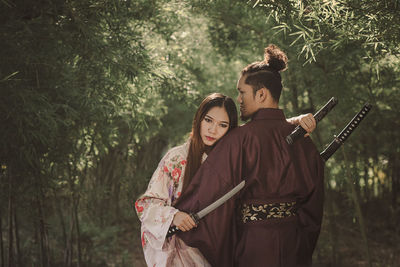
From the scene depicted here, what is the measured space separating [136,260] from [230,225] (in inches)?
156

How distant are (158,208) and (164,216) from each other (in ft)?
0.23

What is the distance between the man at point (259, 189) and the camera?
2084 mm

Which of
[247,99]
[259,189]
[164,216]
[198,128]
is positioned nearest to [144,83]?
[198,128]

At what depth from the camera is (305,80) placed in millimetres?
4254

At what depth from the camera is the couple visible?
82.4 inches

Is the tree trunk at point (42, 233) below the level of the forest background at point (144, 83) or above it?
below

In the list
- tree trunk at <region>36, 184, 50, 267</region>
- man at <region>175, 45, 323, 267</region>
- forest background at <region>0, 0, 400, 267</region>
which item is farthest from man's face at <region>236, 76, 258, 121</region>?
tree trunk at <region>36, 184, 50, 267</region>

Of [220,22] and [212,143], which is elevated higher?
[220,22]

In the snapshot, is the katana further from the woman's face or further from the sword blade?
the woman's face

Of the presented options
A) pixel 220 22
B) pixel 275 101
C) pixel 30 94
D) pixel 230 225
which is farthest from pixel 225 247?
pixel 220 22

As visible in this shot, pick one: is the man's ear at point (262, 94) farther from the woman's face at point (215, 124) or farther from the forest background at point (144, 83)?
the forest background at point (144, 83)

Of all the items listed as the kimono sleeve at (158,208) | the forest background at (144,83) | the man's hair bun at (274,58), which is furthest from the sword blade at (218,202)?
the forest background at (144,83)

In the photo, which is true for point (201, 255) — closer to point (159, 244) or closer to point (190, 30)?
point (159, 244)

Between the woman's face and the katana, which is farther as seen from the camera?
the woman's face
